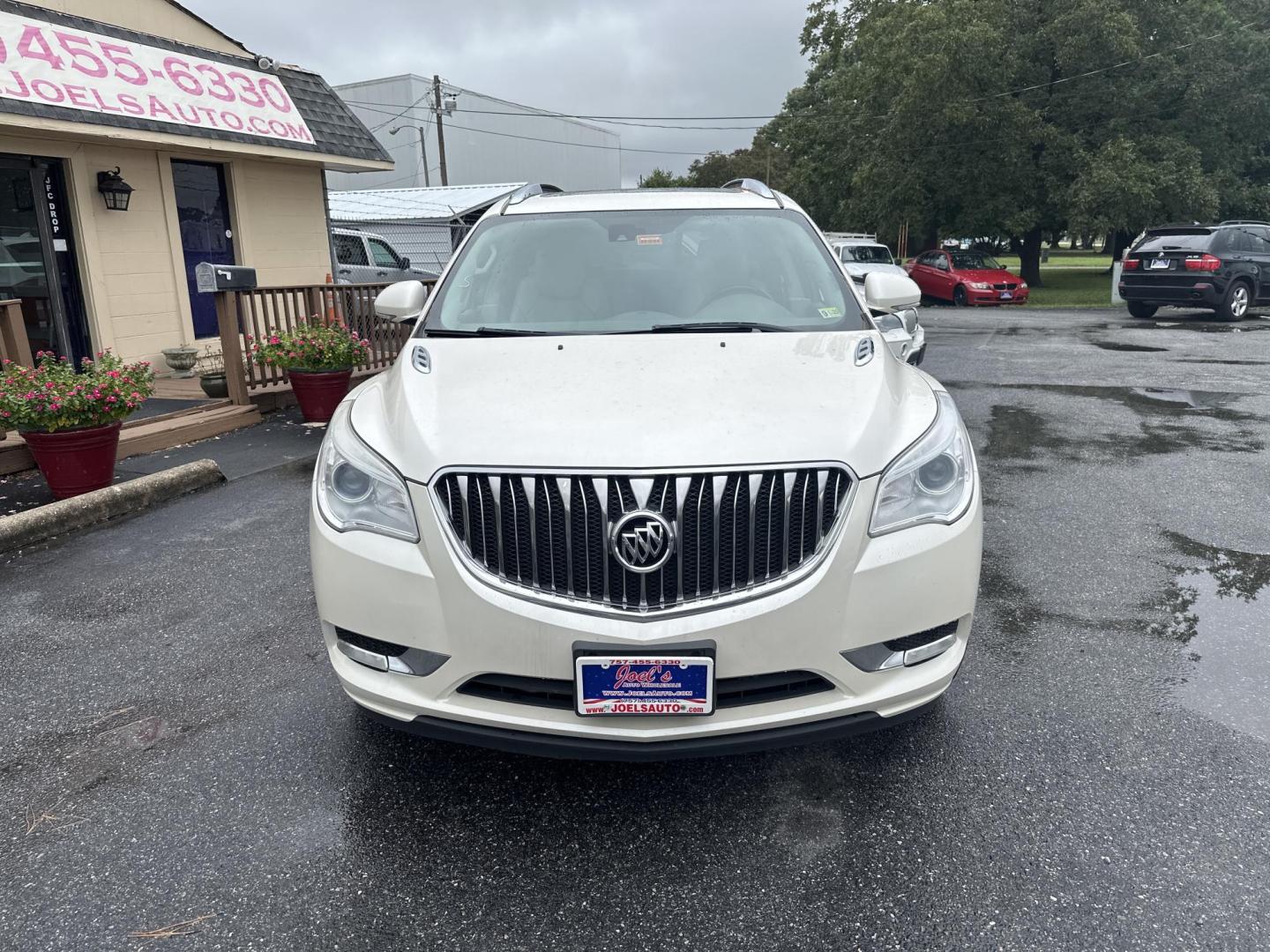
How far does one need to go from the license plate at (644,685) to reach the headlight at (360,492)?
2.01 feet

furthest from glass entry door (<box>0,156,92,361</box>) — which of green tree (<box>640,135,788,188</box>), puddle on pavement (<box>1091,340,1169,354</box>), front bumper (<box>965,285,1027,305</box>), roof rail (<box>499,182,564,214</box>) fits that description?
green tree (<box>640,135,788,188</box>)

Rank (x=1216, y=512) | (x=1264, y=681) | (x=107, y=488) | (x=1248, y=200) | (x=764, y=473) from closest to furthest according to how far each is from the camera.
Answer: (x=764, y=473), (x=1264, y=681), (x=1216, y=512), (x=107, y=488), (x=1248, y=200)

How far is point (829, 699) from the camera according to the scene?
246 cm

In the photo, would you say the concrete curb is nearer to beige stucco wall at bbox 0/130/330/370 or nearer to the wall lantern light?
beige stucco wall at bbox 0/130/330/370

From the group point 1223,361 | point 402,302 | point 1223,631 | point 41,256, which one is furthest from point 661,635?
point 1223,361

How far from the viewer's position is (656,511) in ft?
7.80

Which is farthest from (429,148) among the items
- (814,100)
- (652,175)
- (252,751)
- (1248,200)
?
(652,175)

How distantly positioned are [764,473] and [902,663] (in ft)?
2.19

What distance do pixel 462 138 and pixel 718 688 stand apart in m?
39.9

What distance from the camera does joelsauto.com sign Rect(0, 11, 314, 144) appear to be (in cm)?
810

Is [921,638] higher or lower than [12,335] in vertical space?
lower

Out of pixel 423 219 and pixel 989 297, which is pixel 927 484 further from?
pixel 989 297

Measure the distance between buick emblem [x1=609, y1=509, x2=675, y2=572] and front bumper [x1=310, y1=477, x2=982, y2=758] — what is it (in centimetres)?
16

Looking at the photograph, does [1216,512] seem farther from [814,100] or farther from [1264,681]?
[814,100]
